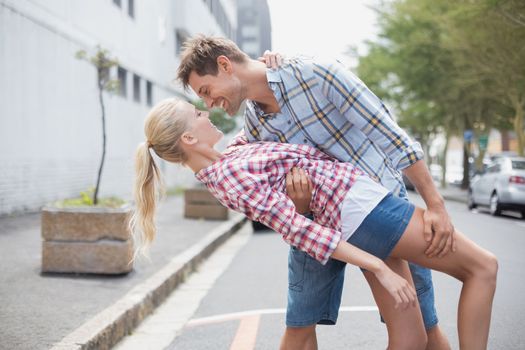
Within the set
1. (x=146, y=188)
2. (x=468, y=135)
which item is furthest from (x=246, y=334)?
(x=468, y=135)

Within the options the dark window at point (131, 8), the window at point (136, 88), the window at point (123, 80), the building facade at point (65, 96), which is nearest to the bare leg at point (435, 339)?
the building facade at point (65, 96)

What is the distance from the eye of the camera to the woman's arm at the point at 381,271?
2459 millimetres

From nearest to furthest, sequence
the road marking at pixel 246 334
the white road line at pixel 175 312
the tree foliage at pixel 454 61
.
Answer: the road marking at pixel 246 334 < the white road line at pixel 175 312 < the tree foliage at pixel 454 61

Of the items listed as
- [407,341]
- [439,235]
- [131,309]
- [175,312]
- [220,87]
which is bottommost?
[175,312]

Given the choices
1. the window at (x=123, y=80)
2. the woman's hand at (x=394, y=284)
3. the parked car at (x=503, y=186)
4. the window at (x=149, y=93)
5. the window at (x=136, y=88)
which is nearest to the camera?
the woman's hand at (x=394, y=284)

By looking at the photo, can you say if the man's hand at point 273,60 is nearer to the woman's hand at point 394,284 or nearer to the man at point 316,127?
the man at point 316,127

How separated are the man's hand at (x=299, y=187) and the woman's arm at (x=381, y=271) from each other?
0.23 m

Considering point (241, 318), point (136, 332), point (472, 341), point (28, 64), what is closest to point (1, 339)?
point (136, 332)

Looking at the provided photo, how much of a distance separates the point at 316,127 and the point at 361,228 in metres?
0.48

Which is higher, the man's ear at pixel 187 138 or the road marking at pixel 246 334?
the man's ear at pixel 187 138

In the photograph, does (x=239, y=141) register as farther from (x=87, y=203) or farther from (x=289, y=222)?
(x=87, y=203)

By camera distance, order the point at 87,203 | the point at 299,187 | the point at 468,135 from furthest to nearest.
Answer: the point at 468,135
the point at 87,203
the point at 299,187

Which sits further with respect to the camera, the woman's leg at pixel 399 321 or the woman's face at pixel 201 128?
the woman's face at pixel 201 128

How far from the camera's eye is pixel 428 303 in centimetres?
311
